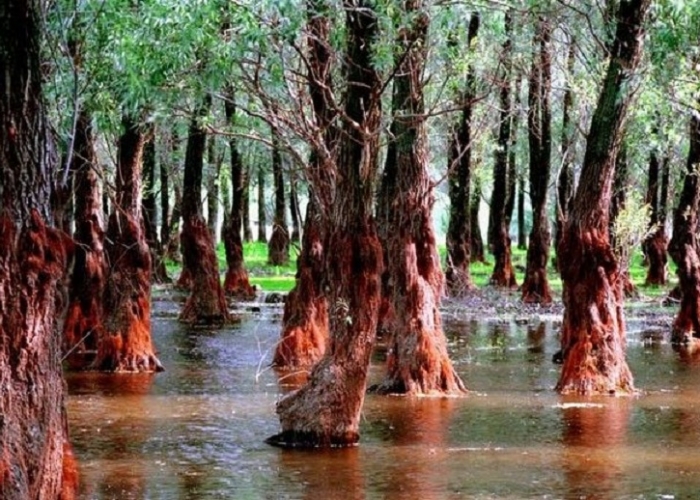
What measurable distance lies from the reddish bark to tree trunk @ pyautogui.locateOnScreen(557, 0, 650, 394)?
11000mm

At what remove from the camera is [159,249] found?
44.4m

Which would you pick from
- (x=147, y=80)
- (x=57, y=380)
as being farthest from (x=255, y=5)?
(x=57, y=380)

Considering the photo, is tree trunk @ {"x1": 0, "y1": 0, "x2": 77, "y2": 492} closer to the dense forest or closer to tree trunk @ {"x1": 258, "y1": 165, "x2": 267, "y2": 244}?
the dense forest

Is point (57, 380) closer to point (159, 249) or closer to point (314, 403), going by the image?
point (314, 403)

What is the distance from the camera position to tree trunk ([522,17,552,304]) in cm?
3372

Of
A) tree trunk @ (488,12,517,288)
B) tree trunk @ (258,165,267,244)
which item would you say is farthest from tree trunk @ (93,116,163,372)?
tree trunk @ (258,165,267,244)

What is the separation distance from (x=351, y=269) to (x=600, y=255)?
569cm

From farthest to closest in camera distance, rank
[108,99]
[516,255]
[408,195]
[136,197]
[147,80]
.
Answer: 1. [516,255]
2. [136,197]
3. [408,195]
4. [108,99]
5. [147,80]

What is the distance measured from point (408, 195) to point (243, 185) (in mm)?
24515

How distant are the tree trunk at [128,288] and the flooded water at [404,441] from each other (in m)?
0.60

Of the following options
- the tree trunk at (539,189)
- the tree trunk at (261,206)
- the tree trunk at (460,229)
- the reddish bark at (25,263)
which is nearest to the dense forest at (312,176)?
the reddish bark at (25,263)

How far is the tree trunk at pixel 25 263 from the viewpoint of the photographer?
8234mm

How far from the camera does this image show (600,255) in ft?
59.8

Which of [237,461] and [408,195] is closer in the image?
[237,461]
